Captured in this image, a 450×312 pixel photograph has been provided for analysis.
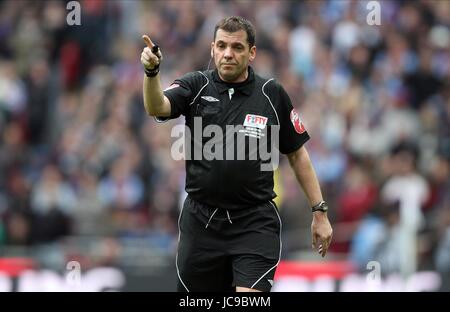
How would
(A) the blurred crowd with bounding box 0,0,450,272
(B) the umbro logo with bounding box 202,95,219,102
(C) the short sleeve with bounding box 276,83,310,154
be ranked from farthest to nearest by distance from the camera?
(A) the blurred crowd with bounding box 0,0,450,272 → (C) the short sleeve with bounding box 276,83,310,154 → (B) the umbro logo with bounding box 202,95,219,102

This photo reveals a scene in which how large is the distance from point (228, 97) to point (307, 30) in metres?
9.61

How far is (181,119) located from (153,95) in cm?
848

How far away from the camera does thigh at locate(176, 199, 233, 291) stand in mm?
8828

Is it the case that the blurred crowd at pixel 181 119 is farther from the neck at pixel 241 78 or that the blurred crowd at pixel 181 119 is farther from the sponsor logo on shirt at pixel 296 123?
the neck at pixel 241 78

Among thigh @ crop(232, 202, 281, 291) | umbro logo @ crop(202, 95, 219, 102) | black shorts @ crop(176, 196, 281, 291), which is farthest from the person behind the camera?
umbro logo @ crop(202, 95, 219, 102)

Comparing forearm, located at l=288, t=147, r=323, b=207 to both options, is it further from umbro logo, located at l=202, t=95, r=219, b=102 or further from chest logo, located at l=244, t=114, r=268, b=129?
umbro logo, located at l=202, t=95, r=219, b=102

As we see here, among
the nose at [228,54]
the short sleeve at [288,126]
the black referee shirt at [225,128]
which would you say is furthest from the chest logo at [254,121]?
the nose at [228,54]

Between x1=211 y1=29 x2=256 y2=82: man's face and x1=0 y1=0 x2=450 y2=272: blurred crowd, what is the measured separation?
5.95 metres

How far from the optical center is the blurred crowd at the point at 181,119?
15.3 m

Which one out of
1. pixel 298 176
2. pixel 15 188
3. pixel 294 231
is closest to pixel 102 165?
pixel 15 188

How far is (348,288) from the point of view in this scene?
13.1 m

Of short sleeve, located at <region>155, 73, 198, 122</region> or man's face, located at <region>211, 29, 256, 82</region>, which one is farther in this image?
man's face, located at <region>211, 29, 256, 82</region>

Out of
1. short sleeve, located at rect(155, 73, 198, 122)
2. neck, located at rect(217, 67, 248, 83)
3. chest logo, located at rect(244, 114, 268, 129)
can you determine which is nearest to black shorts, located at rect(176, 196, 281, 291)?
chest logo, located at rect(244, 114, 268, 129)
